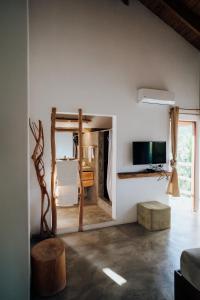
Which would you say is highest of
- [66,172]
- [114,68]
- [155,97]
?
[114,68]

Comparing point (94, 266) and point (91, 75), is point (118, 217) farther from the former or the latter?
point (91, 75)

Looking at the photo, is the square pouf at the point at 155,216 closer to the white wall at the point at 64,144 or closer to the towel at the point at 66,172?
the towel at the point at 66,172

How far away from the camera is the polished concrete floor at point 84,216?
4.20m

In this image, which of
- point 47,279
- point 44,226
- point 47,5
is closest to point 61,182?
point 44,226

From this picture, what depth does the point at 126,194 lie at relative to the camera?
4.42m

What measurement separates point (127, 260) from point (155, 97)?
299cm

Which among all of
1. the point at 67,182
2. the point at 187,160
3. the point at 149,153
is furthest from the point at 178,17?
the point at 67,182

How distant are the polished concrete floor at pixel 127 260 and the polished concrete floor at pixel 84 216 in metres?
0.29

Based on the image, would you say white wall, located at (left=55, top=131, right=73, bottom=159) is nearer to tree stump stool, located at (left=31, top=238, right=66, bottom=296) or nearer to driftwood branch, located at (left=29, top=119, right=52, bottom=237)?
driftwood branch, located at (left=29, top=119, right=52, bottom=237)

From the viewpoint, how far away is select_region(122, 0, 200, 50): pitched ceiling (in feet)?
13.2

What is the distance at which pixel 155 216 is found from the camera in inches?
159

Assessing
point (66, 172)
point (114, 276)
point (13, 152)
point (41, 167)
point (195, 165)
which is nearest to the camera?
point (13, 152)

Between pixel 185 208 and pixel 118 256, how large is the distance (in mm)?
2817

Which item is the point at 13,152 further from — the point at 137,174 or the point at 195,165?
the point at 195,165
